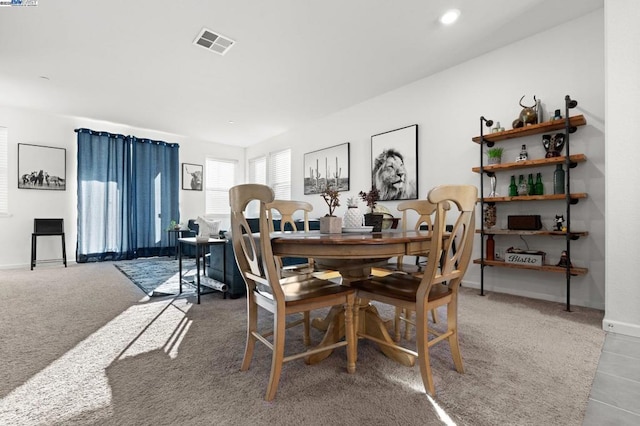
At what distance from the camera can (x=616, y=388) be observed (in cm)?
146

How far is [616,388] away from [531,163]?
6.70 ft

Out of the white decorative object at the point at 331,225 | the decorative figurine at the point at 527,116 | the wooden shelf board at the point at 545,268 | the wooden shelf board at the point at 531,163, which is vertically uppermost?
the decorative figurine at the point at 527,116

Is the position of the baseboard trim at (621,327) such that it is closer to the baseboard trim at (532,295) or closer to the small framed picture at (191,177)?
the baseboard trim at (532,295)

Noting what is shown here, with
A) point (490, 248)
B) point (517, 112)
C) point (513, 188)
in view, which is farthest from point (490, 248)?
point (517, 112)

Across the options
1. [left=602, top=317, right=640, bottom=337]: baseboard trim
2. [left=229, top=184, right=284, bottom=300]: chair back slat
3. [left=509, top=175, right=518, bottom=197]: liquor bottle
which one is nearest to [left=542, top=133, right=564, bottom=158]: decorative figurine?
[left=509, top=175, right=518, bottom=197]: liquor bottle

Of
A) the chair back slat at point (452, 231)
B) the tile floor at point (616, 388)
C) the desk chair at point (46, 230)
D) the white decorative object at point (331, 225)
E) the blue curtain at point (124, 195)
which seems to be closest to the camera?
the tile floor at point (616, 388)

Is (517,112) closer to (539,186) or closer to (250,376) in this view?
(539,186)

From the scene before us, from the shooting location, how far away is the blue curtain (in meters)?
Answer: 5.66

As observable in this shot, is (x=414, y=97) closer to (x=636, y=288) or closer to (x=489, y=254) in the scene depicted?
(x=489, y=254)

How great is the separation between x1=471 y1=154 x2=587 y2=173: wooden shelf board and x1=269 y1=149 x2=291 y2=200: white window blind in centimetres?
400

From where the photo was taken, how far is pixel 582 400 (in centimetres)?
135

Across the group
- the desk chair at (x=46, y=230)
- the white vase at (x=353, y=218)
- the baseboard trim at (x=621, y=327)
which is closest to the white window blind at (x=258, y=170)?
the desk chair at (x=46, y=230)

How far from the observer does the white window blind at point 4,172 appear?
16.7 feet

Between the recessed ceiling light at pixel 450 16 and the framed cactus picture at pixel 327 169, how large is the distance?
243 cm
